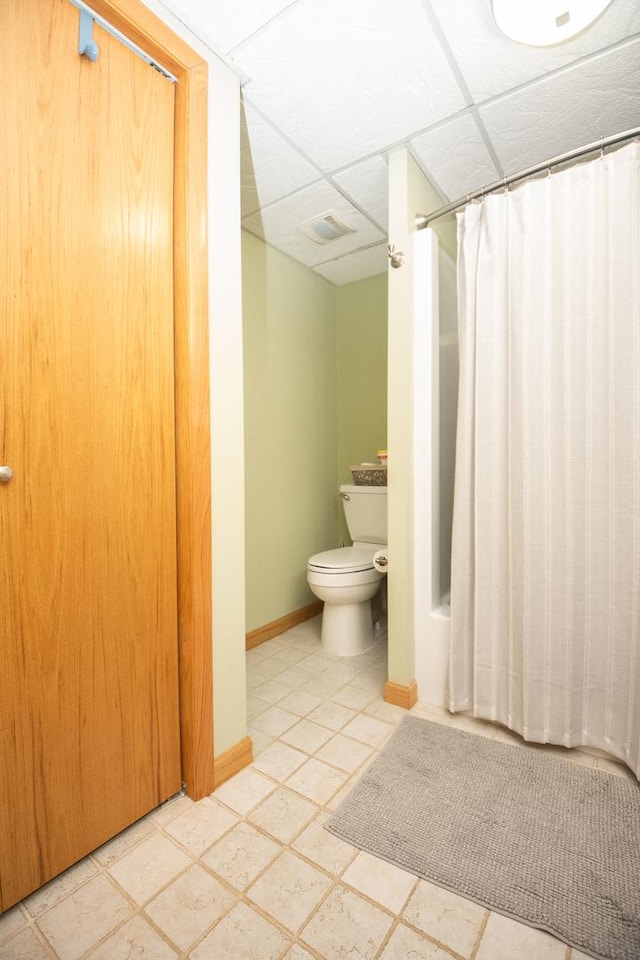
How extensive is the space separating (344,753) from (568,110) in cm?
236

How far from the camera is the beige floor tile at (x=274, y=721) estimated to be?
1590 mm

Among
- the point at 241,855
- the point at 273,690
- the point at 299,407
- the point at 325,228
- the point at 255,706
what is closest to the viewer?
the point at 241,855

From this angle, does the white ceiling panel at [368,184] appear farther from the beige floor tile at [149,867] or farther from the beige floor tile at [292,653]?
the beige floor tile at [149,867]

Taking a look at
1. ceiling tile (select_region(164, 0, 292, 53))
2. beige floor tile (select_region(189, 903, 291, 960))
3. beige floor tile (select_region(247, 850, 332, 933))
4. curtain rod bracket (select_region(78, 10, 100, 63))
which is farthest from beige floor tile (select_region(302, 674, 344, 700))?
ceiling tile (select_region(164, 0, 292, 53))

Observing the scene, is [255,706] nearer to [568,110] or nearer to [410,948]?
[410,948]

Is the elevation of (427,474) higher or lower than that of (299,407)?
lower

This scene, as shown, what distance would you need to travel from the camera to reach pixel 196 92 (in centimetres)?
122

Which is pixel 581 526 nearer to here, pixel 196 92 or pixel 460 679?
pixel 460 679

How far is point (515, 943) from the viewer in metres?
0.88

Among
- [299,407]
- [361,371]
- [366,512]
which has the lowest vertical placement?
[366,512]

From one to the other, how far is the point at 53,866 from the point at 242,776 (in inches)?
20.6

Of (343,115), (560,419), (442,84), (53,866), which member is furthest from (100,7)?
(53,866)

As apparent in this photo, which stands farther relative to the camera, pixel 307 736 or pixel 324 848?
pixel 307 736

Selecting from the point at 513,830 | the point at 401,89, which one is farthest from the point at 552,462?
the point at 401,89
